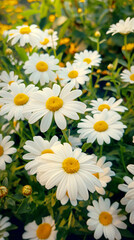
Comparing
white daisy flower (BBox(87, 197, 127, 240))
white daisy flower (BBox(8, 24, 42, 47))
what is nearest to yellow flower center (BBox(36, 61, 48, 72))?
white daisy flower (BBox(8, 24, 42, 47))

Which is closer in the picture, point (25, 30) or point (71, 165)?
point (71, 165)

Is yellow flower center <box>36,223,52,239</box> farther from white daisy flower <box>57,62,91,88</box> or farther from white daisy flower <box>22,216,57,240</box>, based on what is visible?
white daisy flower <box>57,62,91,88</box>

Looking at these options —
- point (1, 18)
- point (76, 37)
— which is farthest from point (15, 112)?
point (1, 18)

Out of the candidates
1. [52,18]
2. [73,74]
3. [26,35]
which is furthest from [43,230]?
[52,18]

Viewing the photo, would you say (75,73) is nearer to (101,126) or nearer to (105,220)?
(101,126)

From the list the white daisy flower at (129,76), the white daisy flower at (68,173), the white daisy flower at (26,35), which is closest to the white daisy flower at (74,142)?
the white daisy flower at (68,173)

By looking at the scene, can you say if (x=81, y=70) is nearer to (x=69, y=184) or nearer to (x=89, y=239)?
(x=69, y=184)

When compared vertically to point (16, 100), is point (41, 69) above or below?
above
